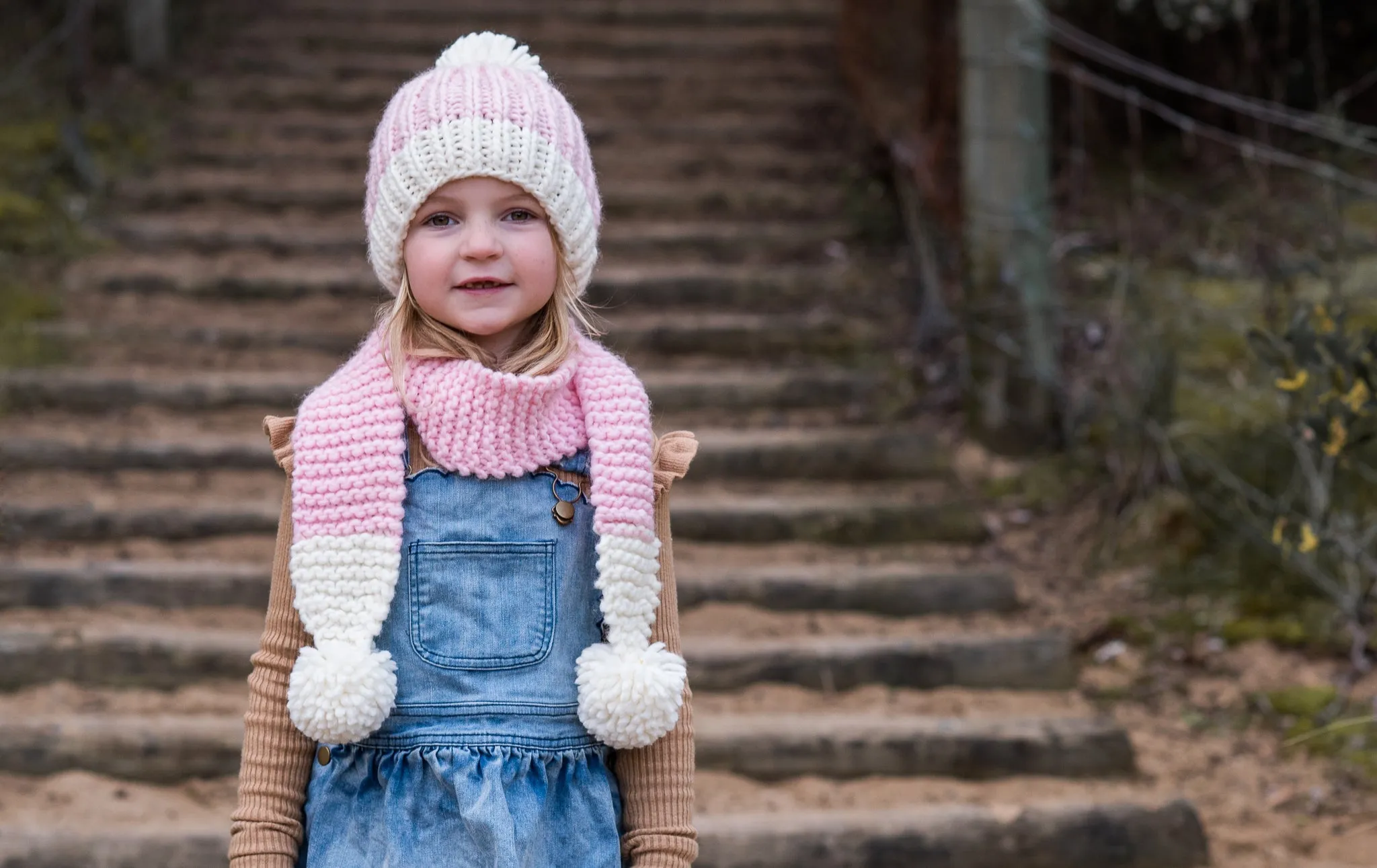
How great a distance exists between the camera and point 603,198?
584cm

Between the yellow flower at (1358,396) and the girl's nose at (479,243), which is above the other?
the yellow flower at (1358,396)

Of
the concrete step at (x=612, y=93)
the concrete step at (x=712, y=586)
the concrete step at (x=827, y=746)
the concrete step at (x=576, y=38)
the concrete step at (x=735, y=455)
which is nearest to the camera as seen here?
the concrete step at (x=827, y=746)

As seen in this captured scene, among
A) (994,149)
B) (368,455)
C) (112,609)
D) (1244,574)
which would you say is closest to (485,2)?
(994,149)

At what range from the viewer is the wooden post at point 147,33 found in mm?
6762

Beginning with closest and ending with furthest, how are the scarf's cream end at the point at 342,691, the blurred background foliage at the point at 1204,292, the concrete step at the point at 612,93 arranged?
the scarf's cream end at the point at 342,691 → the blurred background foliage at the point at 1204,292 → the concrete step at the point at 612,93

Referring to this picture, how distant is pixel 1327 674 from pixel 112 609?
3.08 metres

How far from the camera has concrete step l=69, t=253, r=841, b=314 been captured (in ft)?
17.5

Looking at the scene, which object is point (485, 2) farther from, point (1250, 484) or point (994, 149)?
point (1250, 484)

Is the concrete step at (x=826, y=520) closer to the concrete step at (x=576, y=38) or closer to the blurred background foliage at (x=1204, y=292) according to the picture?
the blurred background foliage at (x=1204, y=292)

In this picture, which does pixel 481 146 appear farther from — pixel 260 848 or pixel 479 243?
pixel 260 848

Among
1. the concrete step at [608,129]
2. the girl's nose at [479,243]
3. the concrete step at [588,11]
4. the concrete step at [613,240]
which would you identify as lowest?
the girl's nose at [479,243]

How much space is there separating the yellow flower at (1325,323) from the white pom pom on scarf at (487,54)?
2.10 meters

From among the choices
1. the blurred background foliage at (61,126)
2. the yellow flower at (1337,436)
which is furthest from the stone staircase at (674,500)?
the yellow flower at (1337,436)

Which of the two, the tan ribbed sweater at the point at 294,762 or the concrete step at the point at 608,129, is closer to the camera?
the tan ribbed sweater at the point at 294,762
